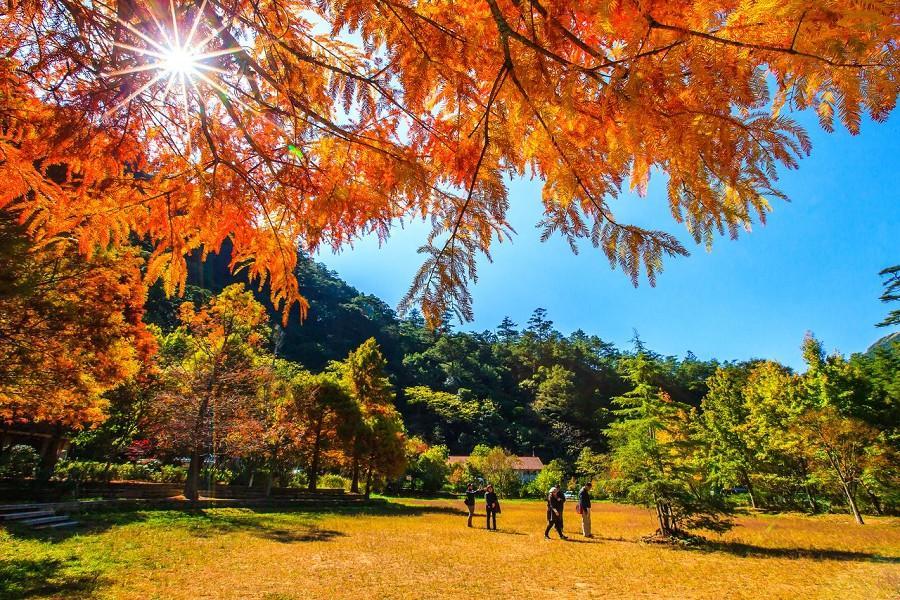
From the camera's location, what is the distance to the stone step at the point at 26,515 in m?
9.55

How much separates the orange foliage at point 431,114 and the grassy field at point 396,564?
524cm

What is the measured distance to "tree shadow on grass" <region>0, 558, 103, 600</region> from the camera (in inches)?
208

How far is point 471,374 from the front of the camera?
78.2m

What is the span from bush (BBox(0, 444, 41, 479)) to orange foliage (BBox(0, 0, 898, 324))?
16104mm

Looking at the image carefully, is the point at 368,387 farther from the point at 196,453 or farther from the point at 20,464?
the point at 20,464

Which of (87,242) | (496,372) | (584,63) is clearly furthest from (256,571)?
(496,372)

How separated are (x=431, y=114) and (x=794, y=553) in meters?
13.7

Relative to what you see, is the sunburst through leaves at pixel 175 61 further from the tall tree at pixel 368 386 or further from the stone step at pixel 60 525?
the tall tree at pixel 368 386

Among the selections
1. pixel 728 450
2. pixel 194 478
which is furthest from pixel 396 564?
pixel 728 450

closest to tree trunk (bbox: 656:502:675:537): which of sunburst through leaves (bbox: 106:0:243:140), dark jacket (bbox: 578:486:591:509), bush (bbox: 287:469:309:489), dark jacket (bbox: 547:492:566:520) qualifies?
dark jacket (bbox: 578:486:591:509)

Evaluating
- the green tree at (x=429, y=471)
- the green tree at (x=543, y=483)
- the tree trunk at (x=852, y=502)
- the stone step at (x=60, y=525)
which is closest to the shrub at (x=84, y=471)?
the stone step at (x=60, y=525)

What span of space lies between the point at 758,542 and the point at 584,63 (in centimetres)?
1563

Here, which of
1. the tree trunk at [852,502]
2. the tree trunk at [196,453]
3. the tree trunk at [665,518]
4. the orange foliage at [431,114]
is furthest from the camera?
the tree trunk at [852,502]

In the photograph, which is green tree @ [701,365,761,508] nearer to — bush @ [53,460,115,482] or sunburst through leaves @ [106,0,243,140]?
sunburst through leaves @ [106,0,243,140]
